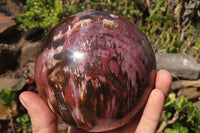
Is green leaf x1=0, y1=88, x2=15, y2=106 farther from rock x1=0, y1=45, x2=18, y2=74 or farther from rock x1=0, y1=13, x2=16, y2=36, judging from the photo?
rock x1=0, y1=13, x2=16, y2=36

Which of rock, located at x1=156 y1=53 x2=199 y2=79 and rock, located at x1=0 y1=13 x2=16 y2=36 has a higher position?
rock, located at x1=0 y1=13 x2=16 y2=36

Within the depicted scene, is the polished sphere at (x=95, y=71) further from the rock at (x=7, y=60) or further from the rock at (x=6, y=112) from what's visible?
the rock at (x=7, y=60)

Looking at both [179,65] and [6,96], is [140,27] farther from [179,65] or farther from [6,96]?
[6,96]

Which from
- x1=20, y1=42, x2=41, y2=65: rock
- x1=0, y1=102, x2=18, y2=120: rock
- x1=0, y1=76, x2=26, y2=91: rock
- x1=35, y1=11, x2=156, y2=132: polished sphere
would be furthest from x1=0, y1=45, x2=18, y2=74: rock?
x1=35, y1=11, x2=156, y2=132: polished sphere

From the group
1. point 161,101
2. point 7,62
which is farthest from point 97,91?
point 7,62

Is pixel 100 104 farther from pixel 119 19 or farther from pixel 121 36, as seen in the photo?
pixel 119 19

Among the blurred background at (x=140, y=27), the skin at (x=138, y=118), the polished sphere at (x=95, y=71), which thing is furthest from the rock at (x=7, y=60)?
the polished sphere at (x=95, y=71)

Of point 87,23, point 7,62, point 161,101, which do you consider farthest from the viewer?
point 7,62
